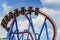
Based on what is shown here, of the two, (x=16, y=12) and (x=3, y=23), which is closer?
(x=16, y=12)

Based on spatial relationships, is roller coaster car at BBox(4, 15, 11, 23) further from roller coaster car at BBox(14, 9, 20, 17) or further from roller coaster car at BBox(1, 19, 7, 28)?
roller coaster car at BBox(14, 9, 20, 17)

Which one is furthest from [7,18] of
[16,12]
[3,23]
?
[16,12]

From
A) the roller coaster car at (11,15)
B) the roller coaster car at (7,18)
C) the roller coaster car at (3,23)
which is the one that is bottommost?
the roller coaster car at (3,23)

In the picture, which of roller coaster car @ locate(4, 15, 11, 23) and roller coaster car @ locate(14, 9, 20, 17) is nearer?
roller coaster car @ locate(14, 9, 20, 17)

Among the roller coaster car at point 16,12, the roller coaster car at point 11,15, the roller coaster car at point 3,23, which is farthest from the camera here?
the roller coaster car at point 3,23

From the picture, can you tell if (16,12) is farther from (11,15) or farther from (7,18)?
(7,18)

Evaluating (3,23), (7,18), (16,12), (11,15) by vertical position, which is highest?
(16,12)

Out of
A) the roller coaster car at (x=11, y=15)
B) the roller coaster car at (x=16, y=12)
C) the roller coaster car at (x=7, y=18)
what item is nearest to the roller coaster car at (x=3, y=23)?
the roller coaster car at (x=7, y=18)

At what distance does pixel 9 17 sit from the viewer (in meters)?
31.0

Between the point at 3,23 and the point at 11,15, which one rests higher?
the point at 11,15

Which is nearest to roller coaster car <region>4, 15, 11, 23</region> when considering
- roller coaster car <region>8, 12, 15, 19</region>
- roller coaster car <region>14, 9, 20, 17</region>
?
roller coaster car <region>8, 12, 15, 19</region>

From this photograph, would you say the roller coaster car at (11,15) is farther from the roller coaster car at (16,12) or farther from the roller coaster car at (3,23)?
the roller coaster car at (3,23)

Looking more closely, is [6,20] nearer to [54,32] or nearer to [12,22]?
[12,22]

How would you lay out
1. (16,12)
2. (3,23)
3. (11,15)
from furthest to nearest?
(3,23)
(11,15)
(16,12)
